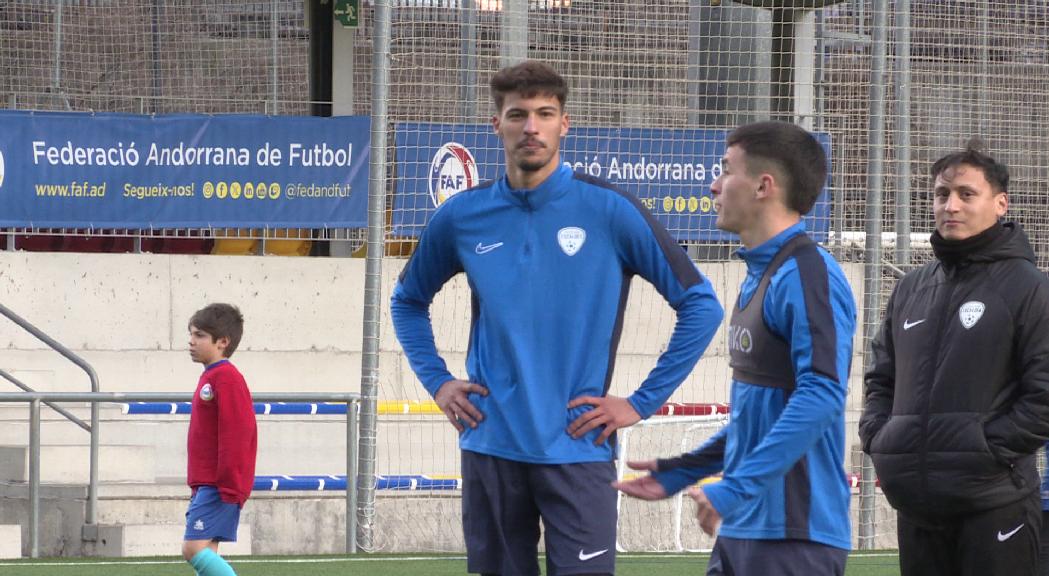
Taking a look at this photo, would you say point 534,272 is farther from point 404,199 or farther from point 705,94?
point 705,94

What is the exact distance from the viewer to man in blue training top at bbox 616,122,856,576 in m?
3.47

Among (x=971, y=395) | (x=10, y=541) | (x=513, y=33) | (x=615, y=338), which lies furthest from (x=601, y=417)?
(x=513, y=33)

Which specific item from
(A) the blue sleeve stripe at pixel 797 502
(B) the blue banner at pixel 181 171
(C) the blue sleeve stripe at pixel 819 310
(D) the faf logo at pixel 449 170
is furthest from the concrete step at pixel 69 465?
(C) the blue sleeve stripe at pixel 819 310

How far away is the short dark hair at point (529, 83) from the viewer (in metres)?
4.31

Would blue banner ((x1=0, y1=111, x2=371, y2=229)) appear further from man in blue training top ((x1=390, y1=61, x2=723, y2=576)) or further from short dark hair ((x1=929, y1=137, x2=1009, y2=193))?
man in blue training top ((x1=390, y1=61, x2=723, y2=576))

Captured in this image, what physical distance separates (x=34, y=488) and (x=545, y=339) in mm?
6903

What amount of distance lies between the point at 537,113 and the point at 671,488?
1.17 meters

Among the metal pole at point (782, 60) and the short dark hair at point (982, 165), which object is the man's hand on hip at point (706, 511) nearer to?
the short dark hair at point (982, 165)

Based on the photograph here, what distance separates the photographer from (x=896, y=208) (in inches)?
453

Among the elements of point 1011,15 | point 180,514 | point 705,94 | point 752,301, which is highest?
point 1011,15

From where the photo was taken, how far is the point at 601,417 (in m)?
4.27

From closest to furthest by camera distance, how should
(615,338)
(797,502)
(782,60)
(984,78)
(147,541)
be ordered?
(797,502)
(615,338)
(147,541)
(782,60)
(984,78)

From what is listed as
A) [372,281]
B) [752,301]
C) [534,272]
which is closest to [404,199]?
[372,281]

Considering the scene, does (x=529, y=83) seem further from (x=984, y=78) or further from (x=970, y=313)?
(x=984, y=78)
